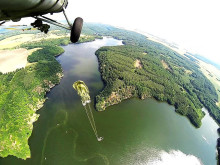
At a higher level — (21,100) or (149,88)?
(149,88)

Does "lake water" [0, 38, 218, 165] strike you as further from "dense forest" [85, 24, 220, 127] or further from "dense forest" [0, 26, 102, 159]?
"dense forest" [85, 24, 220, 127]

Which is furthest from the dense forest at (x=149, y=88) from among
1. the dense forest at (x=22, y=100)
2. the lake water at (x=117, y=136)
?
the dense forest at (x=22, y=100)

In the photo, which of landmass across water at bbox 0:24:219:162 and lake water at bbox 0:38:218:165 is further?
landmass across water at bbox 0:24:219:162

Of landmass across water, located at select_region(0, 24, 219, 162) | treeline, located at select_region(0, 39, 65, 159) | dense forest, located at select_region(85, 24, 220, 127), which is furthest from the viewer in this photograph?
dense forest, located at select_region(85, 24, 220, 127)

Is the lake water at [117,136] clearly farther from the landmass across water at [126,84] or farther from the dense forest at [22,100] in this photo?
the landmass across water at [126,84]

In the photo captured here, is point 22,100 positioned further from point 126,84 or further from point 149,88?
point 149,88

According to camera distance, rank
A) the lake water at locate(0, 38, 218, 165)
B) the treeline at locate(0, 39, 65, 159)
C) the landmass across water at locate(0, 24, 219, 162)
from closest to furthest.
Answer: the treeline at locate(0, 39, 65, 159), the lake water at locate(0, 38, 218, 165), the landmass across water at locate(0, 24, 219, 162)

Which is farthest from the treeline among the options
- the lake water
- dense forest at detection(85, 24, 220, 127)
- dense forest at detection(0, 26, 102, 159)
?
dense forest at detection(85, 24, 220, 127)

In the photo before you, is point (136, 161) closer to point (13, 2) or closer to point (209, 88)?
point (13, 2)

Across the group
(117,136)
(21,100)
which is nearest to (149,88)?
(117,136)
